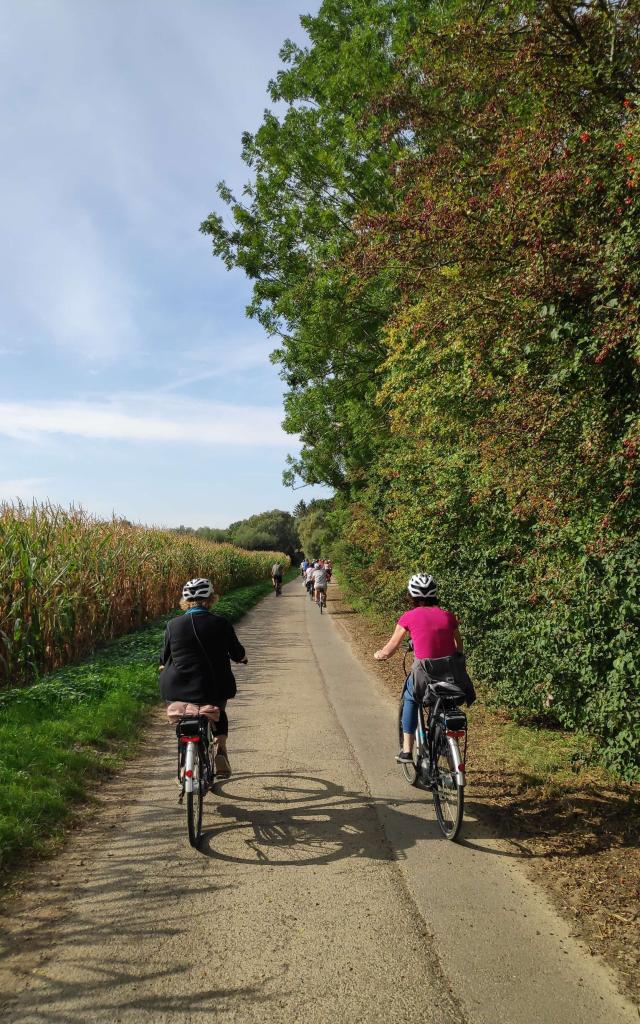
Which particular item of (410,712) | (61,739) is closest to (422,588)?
(410,712)

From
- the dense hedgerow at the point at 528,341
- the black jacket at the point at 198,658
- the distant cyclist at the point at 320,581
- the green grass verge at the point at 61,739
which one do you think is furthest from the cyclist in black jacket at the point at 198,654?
the distant cyclist at the point at 320,581

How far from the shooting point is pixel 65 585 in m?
10.5

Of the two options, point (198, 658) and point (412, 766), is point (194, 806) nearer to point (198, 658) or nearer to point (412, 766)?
point (198, 658)

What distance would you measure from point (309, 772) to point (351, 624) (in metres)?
14.5

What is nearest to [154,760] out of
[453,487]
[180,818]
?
[180,818]

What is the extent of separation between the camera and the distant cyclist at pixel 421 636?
520 cm

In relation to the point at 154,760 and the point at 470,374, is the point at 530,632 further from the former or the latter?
the point at 154,760

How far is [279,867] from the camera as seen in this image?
4145 millimetres

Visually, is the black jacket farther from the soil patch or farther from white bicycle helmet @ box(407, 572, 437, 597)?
the soil patch

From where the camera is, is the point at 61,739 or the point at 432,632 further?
the point at 61,739

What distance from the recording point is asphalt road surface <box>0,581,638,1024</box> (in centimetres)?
281

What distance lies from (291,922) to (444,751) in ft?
6.15

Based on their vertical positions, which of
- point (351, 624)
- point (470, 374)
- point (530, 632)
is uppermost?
point (470, 374)

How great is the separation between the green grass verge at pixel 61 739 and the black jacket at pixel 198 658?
135 centimetres
